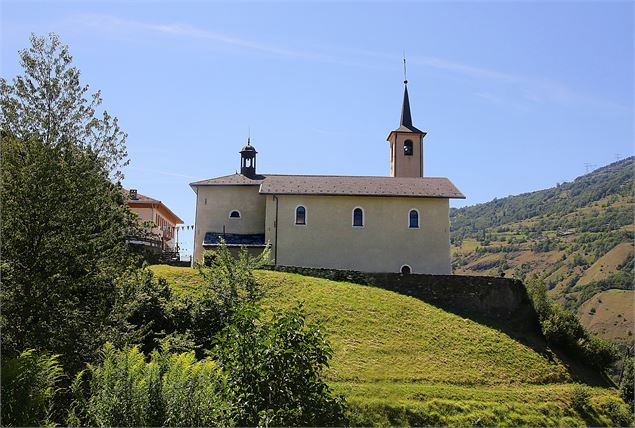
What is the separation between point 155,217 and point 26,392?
147ft

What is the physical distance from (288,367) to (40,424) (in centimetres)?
359

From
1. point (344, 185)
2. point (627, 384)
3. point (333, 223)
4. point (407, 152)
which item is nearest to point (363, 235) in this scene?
point (333, 223)

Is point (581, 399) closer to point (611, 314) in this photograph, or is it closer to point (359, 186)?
point (359, 186)

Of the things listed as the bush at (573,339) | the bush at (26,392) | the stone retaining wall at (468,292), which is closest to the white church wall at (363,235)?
the stone retaining wall at (468,292)

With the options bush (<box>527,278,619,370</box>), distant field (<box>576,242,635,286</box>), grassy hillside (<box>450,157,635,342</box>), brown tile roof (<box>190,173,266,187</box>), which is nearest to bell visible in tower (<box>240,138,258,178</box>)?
brown tile roof (<box>190,173,266,187</box>)

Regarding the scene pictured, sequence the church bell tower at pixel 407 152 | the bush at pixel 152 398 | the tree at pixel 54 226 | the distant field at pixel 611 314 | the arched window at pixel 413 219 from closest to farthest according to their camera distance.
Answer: the bush at pixel 152 398, the tree at pixel 54 226, the arched window at pixel 413 219, the church bell tower at pixel 407 152, the distant field at pixel 611 314

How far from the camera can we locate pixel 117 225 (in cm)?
1617

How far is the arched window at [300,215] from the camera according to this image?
4016 centimetres

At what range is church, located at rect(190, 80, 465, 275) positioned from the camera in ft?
130

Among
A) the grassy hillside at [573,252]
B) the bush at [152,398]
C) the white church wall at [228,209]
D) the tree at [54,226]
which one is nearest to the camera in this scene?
the bush at [152,398]

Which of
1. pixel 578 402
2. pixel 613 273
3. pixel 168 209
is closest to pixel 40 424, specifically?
pixel 578 402

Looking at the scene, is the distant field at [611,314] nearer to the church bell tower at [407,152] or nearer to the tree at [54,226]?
the church bell tower at [407,152]

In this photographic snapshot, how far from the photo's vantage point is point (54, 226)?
1355 centimetres

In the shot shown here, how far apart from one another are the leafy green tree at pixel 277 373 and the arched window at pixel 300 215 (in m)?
30.1
